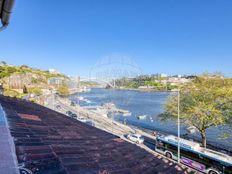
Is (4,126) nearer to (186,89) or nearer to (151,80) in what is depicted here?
(186,89)

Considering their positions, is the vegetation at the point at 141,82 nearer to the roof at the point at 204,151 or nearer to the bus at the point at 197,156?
the bus at the point at 197,156

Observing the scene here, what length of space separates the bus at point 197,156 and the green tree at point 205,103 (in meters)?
3.46

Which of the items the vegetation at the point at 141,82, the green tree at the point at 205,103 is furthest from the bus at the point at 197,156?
the vegetation at the point at 141,82

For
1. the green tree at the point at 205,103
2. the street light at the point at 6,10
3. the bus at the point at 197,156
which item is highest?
the street light at the point at 6,10

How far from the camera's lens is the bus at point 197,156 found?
1668 cm

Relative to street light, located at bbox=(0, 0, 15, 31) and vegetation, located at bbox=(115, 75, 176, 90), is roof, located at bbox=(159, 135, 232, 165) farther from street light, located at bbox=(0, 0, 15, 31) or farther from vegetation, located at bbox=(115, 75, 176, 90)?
vegetation, located at bbox=(115, 75, 176, 90)

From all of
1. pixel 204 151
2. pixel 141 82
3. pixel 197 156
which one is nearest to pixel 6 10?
pixel 204 151

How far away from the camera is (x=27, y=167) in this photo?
2.86m

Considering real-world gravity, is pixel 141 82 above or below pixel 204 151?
above

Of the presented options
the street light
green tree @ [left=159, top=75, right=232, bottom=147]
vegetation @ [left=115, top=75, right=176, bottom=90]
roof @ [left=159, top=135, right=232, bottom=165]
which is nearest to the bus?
roof @ [left=159, top=135, right=232, bottom=165]

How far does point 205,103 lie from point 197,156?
650 centimetres

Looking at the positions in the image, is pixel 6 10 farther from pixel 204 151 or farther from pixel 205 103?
pixel 205 103

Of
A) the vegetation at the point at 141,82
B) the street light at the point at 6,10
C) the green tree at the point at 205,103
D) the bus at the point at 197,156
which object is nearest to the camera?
the street light at the point at 6,10

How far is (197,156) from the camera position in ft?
61.0
